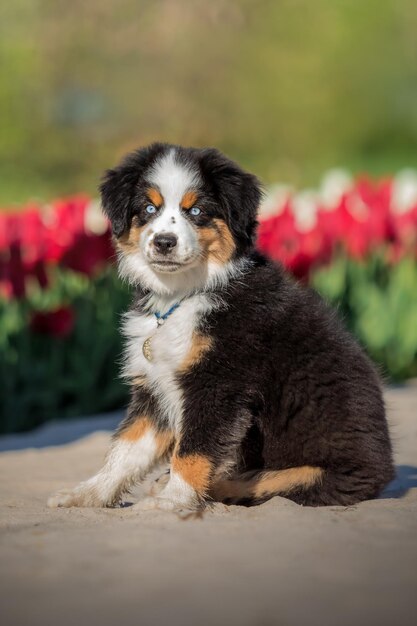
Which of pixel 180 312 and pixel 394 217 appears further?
pixel 394 217

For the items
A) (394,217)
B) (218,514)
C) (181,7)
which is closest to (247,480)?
(218,514)

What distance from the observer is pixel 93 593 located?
2.92m

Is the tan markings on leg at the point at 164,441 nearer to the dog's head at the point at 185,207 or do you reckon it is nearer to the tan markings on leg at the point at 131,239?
the dog's head at the point at 185,207

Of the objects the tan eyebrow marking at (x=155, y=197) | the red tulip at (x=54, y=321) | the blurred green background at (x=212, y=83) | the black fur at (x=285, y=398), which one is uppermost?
the blurred green background at (x=212, y=83)

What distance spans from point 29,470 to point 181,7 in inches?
669

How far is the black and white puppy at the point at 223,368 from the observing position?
4184mm

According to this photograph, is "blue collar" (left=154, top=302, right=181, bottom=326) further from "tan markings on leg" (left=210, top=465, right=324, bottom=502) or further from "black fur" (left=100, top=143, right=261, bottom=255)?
"tan markings on leg" (left=210, top=465, right=324, bottom=502)

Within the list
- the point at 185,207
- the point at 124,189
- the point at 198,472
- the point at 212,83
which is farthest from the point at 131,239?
the point at 212,83

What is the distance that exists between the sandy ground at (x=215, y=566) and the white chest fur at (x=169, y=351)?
0.53 meters

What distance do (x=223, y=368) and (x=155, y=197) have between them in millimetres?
838

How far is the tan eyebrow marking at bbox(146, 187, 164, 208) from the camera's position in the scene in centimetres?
448

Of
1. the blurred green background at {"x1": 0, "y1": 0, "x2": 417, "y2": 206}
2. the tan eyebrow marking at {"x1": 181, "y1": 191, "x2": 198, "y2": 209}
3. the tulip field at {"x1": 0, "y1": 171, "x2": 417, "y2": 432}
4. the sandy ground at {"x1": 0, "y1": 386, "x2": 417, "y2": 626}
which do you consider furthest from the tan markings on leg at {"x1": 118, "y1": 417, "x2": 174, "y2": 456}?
the blurred green background at {"x1": 0, "y1": 0, "x2": 417, "y2": 206}

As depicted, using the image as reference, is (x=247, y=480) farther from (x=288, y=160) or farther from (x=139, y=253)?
(x=288, y=160)

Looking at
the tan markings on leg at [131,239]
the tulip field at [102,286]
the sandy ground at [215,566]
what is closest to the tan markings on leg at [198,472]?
the sandy ground at [215,566]
